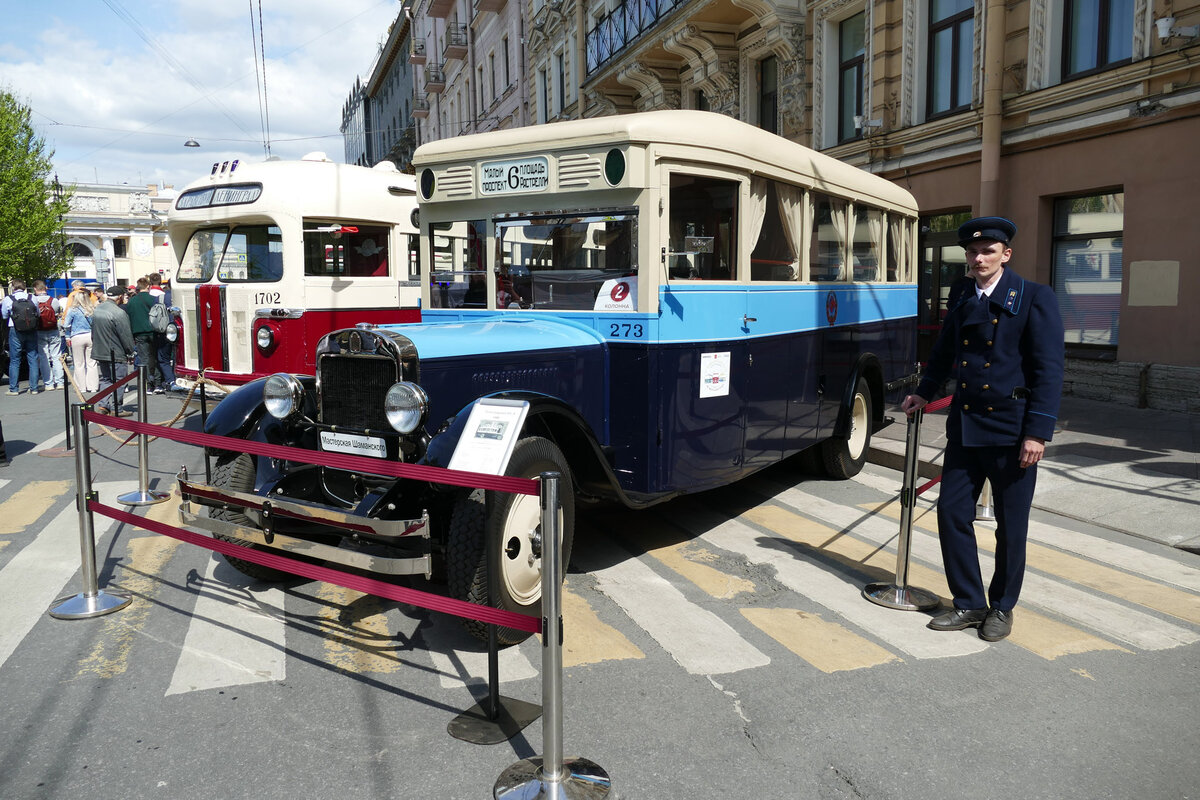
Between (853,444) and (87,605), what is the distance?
20.0 feet

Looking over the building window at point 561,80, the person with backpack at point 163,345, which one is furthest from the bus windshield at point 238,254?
the building window at point 561,80

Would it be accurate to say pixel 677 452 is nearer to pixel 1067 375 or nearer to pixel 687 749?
pixel 687 749

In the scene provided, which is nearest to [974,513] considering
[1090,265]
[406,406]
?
[406,406]

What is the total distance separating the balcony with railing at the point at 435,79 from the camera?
44938 mm

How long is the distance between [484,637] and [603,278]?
221 centimetres

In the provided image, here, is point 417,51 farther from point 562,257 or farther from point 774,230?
point 562,257

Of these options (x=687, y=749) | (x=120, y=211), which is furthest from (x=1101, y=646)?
(x=120, y=211)

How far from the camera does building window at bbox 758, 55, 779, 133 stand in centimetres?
1850

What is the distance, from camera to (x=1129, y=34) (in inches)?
437

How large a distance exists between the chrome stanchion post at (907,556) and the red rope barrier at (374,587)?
2453 mm

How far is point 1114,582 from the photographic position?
17.4 ft

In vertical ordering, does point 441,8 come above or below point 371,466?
above

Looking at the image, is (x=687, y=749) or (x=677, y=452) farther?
(x=677, y=452)

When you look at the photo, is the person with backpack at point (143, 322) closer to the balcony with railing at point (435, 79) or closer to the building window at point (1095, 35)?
the building window at point (1095, 35)
